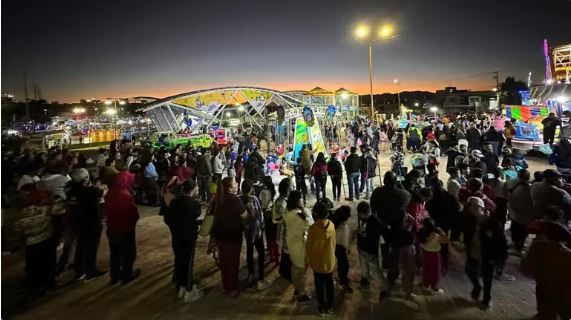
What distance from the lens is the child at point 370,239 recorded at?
4.87 m

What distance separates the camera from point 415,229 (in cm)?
556

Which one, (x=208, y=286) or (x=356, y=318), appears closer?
(x=356, y=318)

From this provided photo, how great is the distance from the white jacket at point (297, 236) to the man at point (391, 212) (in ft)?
4.03

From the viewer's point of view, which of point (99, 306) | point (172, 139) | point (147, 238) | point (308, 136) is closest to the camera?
point (99, 306)

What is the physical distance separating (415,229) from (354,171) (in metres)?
4.50

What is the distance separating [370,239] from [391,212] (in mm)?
658

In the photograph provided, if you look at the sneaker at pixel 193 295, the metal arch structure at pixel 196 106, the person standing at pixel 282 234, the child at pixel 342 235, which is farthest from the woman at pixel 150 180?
the metal arch structure at pixel 196 106

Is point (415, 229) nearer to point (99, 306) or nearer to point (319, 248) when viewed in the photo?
point (319, 248)

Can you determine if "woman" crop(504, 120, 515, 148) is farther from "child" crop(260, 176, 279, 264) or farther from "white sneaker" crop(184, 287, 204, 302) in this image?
"white sneaker" crop(184, 287, 204, 302)

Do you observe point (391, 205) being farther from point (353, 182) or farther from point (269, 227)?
point (353, 182)

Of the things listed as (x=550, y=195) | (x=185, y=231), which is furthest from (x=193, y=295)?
(x=550, y=195)

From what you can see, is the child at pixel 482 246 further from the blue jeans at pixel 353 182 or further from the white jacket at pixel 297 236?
the blue jeans at pixel 353 182

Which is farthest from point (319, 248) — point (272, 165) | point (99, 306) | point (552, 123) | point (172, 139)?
point (172, 139)

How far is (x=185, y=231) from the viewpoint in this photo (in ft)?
16.5
